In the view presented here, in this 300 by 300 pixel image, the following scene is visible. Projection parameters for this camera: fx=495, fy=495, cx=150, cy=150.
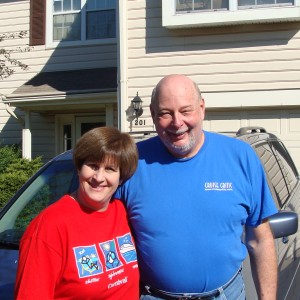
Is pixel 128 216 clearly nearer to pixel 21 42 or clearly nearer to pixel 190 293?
pixel 190 293

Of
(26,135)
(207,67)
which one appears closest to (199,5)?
(207,67)

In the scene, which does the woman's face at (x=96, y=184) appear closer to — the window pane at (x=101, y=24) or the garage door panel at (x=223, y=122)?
the garage door panel at (x=223, y=122)

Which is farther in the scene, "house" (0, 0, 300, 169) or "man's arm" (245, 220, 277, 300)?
"house" (0, 0, 300, 169)

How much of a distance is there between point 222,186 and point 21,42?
35.0ft

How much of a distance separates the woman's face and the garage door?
6677 millimetres

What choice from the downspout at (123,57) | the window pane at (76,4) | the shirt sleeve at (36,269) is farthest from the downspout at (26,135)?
the shirt sleeve at (36,269)

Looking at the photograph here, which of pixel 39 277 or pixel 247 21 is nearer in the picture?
pixel 39 277

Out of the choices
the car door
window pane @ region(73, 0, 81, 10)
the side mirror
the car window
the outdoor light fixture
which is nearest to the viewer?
the side mirror

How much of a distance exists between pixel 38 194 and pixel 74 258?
5.93ft

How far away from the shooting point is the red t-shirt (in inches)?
70.8

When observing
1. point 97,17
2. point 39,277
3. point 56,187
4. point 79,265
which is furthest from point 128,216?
point 97,17

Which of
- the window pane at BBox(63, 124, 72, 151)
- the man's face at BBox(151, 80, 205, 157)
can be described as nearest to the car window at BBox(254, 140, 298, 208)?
the man's face at BBox(151, 80, 205, 157)

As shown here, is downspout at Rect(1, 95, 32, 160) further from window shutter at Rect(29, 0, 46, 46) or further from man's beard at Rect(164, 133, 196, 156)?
man's beard at Rect(164, 133, 196, 156)

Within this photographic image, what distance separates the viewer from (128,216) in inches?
89.3
